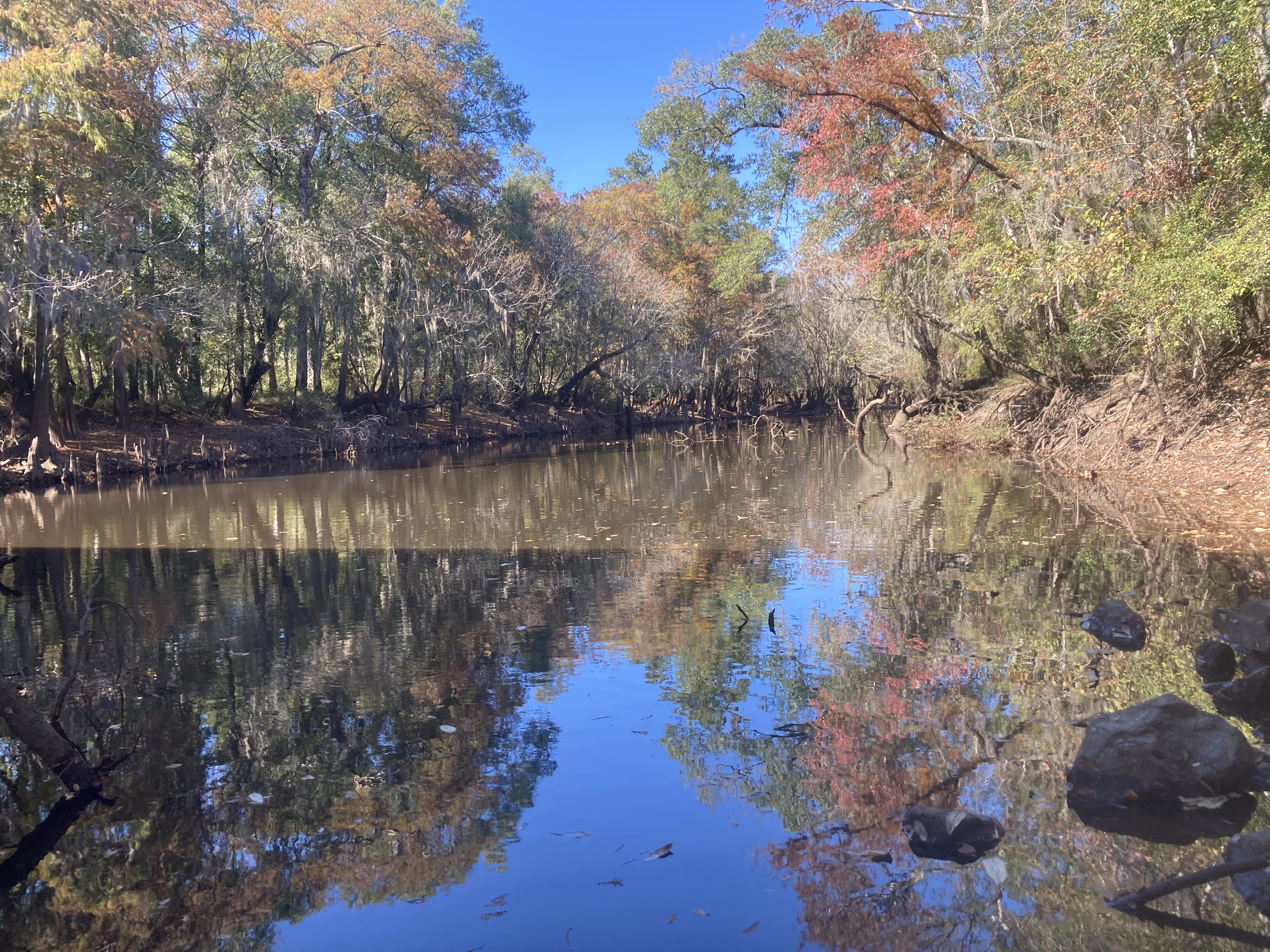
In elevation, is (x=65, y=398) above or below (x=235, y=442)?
above

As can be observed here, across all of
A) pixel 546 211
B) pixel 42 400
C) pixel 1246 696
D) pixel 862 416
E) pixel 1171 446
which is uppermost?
pixel 546 211

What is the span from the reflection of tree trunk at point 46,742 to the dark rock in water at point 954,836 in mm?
4418

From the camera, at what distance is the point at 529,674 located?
23.6 ft

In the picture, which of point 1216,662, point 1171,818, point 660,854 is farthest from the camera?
point 1216,662

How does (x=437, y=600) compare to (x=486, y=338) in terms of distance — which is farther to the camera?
(x=486, y=338)

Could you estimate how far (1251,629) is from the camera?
6.52 metres

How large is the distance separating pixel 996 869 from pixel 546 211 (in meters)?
41.5

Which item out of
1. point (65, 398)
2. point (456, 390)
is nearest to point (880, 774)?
point (65, 398)

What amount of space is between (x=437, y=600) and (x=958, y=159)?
47.4ft

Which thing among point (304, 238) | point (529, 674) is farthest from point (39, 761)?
point (304, 238)

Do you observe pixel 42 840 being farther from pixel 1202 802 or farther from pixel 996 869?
pixel 1202 802

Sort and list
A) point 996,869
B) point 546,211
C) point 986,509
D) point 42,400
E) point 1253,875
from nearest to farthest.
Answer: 1. point 1253,875
2. point 996,869
3. point 986,509
4. point 42,400
5. point 546,211

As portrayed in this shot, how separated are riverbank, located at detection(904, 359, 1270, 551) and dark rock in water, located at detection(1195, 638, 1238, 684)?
426 centimetres

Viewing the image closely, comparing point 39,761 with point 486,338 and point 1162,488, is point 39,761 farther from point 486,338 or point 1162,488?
point 486,338
